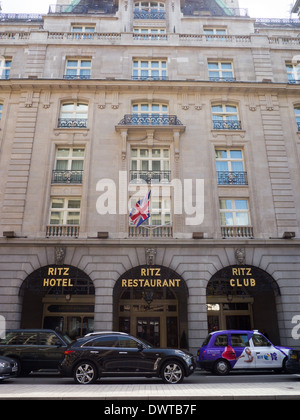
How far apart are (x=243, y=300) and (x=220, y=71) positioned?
16826 mm

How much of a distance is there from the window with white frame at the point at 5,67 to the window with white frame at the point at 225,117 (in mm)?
15445

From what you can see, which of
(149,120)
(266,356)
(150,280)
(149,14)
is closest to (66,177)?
(149,120)

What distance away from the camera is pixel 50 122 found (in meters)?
21.3

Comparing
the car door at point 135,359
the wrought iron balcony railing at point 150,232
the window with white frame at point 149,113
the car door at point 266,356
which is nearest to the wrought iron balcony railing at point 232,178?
the wrought iron balcony railing at point 150,232

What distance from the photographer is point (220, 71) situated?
2356 cm

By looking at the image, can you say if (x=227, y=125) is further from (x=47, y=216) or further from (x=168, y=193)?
(x=47, y=216)

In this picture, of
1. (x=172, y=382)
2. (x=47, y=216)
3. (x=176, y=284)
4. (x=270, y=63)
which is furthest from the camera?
(x=270, y=63)

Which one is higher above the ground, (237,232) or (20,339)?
(237,232)

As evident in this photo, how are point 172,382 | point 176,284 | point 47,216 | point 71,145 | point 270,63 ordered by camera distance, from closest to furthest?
1. point 172,382
2. point 176,284
3. point 47,216
4. point 71,145
5. point 270,63

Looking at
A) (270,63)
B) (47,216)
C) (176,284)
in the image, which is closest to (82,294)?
(47,216)

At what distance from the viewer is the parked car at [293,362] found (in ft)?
39.7

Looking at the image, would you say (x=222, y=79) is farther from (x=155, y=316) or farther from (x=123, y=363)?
(x=123, y=363)

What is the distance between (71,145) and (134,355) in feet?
47.7

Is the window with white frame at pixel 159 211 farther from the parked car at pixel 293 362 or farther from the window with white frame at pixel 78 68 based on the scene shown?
the window with white frame at pixel 78 68
